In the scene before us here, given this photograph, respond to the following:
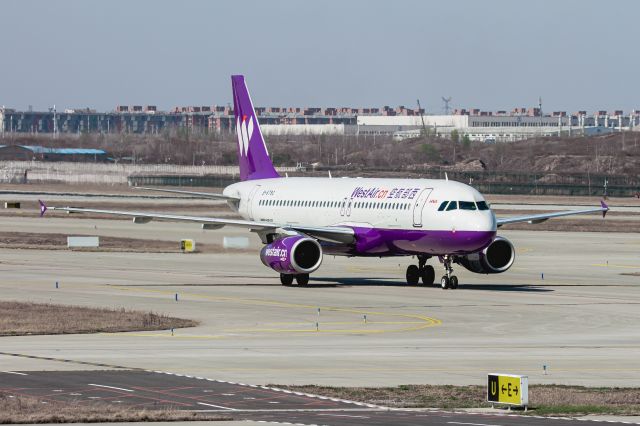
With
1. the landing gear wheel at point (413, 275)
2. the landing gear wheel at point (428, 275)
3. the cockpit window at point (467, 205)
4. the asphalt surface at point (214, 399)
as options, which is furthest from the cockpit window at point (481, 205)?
the asphalt surface at point (214, 399)

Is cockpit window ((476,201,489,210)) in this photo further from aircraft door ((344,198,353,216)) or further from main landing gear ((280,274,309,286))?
main landing gear ((280,274,309,286))

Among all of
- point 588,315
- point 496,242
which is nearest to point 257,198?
point 496,242

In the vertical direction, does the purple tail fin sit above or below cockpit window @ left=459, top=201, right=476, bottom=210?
above

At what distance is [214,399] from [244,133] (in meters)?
46.1

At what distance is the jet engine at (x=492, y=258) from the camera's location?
63.2 m

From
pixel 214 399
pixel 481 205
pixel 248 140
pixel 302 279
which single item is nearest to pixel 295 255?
pixel 302 279

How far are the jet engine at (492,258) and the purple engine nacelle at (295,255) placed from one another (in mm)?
6590

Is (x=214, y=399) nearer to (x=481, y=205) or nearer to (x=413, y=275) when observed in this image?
(x=481, y=205)

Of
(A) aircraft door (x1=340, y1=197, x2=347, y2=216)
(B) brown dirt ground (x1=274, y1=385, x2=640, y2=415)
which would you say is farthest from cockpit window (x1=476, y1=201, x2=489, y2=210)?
(B) brown dirt ground (x1=274, y1=385, x2=640, y2=415)

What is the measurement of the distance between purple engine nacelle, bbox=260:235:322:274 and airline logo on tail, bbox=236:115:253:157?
1371cm

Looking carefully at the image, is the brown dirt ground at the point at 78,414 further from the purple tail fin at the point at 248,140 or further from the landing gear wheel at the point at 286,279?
the purple tail fin at the point at 248,140

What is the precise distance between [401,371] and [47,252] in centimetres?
5343

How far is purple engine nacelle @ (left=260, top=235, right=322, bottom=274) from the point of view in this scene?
61.8m

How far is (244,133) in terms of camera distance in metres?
75.4
